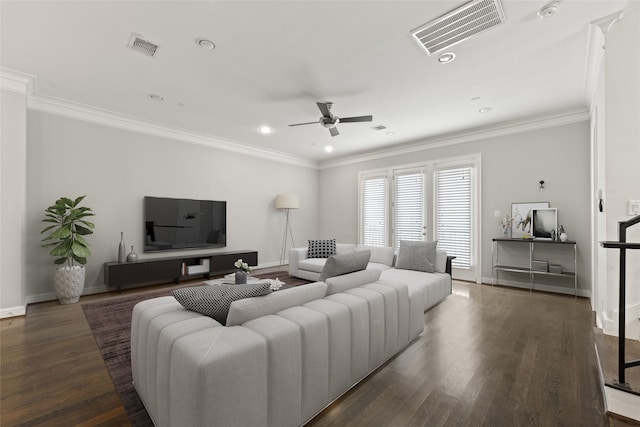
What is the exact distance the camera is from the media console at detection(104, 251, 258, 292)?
4.37 metres

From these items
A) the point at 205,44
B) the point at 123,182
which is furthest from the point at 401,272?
the point at 123,182

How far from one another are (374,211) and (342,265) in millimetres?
4754

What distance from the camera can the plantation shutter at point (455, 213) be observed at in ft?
18.0

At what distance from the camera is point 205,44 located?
Answer: 275 cm

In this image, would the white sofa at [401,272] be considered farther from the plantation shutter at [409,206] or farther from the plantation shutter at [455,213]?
the plantation shutter at [409,206]

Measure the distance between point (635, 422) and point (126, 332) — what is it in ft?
13.5

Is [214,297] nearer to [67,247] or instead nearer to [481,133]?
[67,247]

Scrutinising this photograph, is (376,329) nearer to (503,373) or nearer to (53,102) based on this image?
(503,373)

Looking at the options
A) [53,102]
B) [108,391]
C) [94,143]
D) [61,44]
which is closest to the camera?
[108,391]

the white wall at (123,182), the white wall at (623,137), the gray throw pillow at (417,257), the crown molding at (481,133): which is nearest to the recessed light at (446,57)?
the white wall at (623,137)

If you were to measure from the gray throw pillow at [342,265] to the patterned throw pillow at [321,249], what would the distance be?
2.87 m

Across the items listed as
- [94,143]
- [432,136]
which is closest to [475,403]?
[432,136]

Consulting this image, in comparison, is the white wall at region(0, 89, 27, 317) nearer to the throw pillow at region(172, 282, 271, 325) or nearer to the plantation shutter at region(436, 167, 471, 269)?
the throw pillow at region(172, 282, 271, 325)

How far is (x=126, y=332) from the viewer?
299cm
